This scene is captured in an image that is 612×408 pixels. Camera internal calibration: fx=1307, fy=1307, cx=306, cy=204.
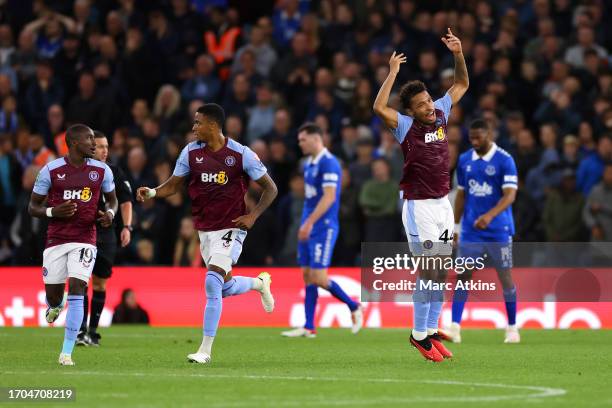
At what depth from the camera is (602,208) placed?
2109 centimetres

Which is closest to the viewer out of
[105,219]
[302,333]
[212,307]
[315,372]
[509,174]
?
[315,372]

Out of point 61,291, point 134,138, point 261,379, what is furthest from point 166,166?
point 261,379

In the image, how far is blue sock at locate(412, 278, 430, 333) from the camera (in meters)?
12.9

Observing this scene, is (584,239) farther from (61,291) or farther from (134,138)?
(61,291)

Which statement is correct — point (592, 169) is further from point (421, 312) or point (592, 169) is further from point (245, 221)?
point (245, 221)

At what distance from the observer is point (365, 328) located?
20469 mm

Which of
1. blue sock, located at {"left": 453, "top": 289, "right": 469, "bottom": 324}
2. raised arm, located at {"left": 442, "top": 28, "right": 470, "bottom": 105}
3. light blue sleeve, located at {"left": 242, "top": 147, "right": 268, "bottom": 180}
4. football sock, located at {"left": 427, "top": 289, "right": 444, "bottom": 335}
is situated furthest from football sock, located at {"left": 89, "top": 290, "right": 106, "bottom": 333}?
raised arm, located at {"left": 442, "top": 28, "right": 470, "bottom": 105}

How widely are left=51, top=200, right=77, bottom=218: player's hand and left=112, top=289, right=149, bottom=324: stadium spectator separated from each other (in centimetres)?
891

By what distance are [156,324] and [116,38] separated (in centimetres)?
823

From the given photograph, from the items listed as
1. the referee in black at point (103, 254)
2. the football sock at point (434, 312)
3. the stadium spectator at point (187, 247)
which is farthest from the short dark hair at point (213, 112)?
the stadium spectator at point (187, 247)

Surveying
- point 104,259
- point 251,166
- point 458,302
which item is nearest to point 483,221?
point 458,302

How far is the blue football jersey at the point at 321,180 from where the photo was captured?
18.1 metres

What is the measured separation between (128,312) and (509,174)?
758 centimetres

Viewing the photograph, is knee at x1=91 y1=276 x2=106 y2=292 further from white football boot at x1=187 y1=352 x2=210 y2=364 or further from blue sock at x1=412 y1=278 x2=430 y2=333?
blue sock at x1=412 y1=278 x2=430 y2=333
